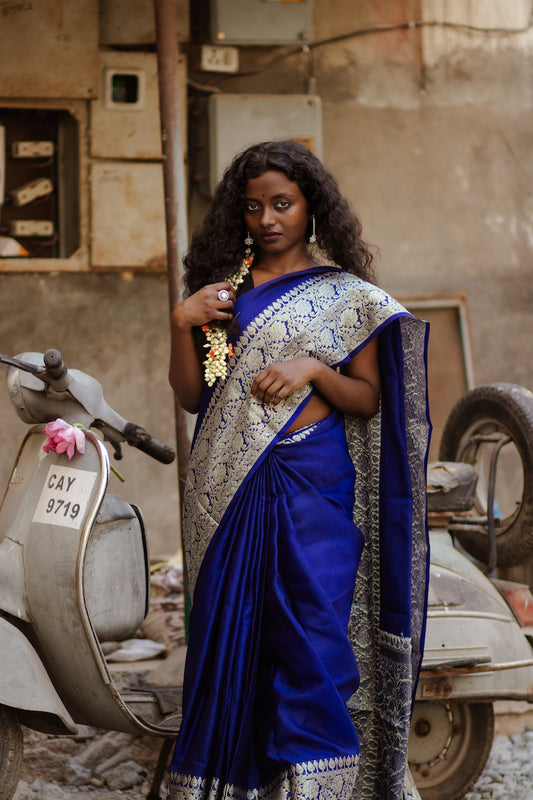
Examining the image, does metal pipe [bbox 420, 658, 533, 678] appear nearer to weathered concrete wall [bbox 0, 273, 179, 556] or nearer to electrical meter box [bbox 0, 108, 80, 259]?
weathered concrete wall [bbox 0, 273, 179, 556]

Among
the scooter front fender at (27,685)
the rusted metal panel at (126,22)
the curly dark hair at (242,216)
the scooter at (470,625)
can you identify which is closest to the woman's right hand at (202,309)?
the curly dark hair at (242,216)

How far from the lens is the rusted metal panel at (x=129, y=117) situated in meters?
5.61

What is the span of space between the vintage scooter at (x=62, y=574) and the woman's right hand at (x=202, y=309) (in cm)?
34

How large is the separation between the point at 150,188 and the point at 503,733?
3394 millimetres

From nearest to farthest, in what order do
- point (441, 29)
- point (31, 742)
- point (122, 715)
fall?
point (122, 715)
point (31, 742)
point (441, 29)

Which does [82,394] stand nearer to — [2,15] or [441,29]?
[2,15]

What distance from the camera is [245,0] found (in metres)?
5.69

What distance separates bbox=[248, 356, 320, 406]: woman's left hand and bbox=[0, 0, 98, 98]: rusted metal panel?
3526mm

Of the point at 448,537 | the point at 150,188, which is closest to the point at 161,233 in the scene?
the point at 150,188

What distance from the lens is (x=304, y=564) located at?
2.52m

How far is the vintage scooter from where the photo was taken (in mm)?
2602

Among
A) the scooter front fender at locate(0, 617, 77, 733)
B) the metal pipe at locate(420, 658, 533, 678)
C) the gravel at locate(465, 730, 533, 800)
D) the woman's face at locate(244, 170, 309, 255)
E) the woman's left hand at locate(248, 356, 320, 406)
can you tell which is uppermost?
the woman's face at locate(244, 170, 309, 255)

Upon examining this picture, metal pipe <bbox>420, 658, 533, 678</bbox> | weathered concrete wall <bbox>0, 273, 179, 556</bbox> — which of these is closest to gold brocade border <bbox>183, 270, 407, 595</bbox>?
metal pipe <bbox>420, 658, 533, 678</bbox>

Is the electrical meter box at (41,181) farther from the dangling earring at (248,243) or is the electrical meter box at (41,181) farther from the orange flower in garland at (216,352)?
the orange flower in garland at (216,352)
